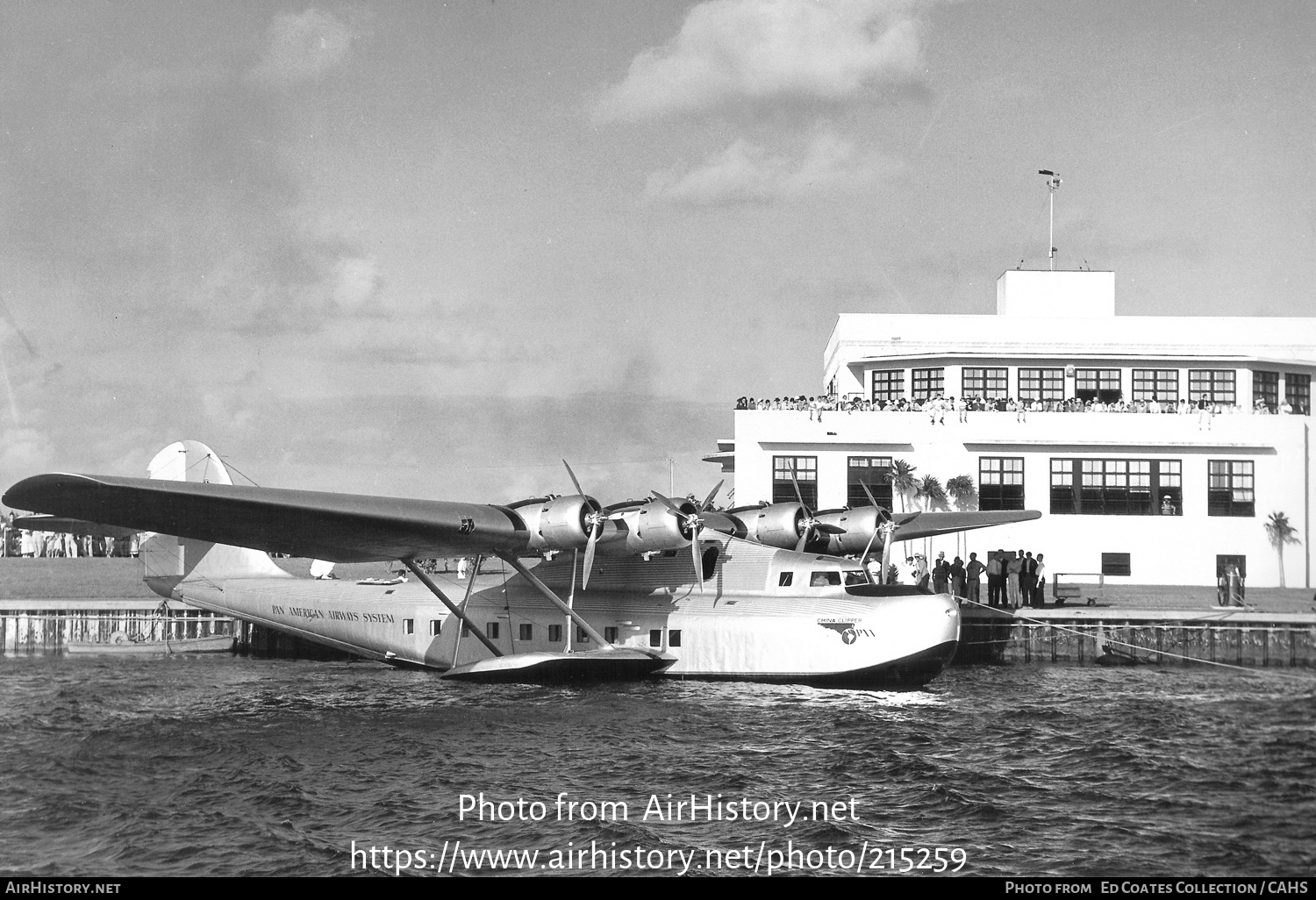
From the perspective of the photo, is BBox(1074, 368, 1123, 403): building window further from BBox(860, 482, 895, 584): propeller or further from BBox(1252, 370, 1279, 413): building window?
BBox(860, 482, 895, 584): propeller

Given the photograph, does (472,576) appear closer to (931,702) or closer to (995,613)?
(931,702)

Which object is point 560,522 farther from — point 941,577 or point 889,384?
point 889,384

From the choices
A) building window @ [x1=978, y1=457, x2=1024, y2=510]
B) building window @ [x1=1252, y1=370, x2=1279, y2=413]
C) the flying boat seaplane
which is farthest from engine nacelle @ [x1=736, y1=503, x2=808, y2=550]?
building window @ [x1=1252, y1=370, x2=1279, y2=413]

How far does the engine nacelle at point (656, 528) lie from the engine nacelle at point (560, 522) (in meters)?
0.83

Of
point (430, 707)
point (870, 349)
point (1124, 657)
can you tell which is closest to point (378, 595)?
point (430, 707)

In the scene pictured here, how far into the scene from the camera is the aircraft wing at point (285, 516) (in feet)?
46.1

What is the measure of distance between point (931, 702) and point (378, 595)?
12.6 metres

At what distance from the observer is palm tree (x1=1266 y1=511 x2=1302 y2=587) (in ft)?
109

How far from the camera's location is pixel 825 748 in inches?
620

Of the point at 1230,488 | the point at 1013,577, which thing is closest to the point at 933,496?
the point at 1013,577

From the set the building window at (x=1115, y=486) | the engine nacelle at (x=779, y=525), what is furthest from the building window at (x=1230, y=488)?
the engine nacelle at (x=779, y=525)

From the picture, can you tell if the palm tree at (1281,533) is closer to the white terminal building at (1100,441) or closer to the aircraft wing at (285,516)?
the white terminal building at (1100,441)

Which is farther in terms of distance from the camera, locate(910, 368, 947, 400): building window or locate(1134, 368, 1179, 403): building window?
locate(910, 368, 947, 400): building window

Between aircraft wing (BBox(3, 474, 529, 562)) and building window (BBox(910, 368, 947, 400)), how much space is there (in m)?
23.4
